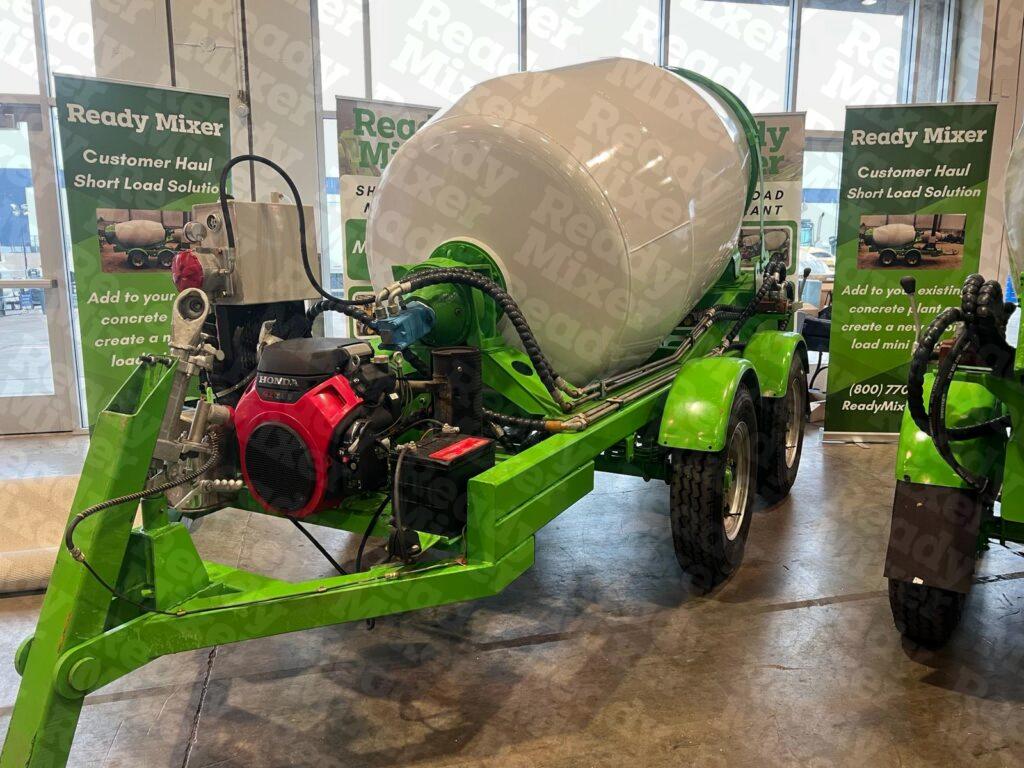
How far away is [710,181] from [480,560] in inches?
72.7

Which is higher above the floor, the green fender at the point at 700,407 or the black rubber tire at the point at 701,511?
the green fender at the point at 700,407

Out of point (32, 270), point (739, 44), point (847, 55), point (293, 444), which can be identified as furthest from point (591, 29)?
point (293, 444)

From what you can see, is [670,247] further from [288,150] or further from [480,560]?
[288,150]

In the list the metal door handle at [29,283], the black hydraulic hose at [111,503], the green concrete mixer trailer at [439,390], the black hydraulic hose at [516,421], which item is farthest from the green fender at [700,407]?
the metal door handle at [29,283]

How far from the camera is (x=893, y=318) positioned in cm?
528

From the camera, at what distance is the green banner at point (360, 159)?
520cm

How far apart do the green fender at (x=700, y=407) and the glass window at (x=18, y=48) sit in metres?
5.34

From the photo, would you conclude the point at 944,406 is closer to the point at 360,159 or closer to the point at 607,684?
the point at 607,684

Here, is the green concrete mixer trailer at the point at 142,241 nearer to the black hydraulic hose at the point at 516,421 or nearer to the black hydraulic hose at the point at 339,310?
the black hydraulic hose at the point at 339,310

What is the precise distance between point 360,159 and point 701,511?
3.57 meters

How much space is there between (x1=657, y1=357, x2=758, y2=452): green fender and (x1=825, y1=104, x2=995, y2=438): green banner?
2.74 m

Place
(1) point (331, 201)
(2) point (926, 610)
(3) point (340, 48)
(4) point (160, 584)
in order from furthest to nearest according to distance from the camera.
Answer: (1) point (331, 201) < (3) point (340, 48) < (2) point (926, 610) < (4) point (160, 584)

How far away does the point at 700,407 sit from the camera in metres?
2.84

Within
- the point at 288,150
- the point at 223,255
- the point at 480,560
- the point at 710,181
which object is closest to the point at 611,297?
the point at 710,181
